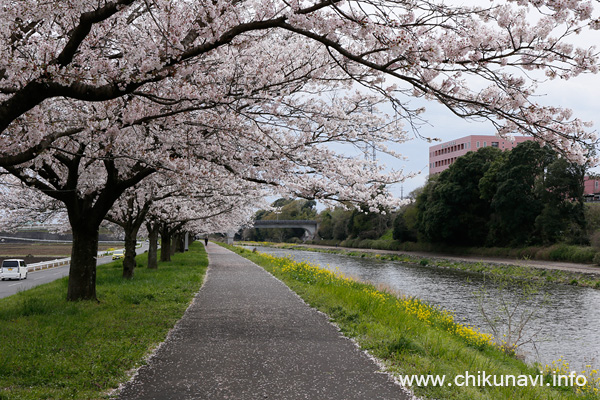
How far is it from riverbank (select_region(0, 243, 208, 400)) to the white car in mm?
19619

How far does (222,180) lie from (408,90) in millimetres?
5980

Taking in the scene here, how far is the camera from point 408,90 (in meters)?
6.22

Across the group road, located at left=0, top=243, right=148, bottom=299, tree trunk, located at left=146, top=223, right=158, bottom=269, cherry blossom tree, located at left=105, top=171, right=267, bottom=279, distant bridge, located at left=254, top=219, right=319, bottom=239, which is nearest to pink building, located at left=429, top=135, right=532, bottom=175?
distant bridge, located at left=254, top=219, right=319, bottom=239

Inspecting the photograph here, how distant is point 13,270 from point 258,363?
2803 centimetres

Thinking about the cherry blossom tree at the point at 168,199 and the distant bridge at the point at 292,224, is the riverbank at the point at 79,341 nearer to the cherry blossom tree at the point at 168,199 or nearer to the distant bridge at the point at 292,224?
the cherry blossom tree at the point at 168,199

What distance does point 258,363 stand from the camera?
6582 millimetres

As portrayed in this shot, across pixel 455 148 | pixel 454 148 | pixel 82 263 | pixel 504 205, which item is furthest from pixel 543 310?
pixel 454 148

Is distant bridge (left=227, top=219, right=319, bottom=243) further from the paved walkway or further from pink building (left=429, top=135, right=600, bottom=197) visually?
the paved walkway

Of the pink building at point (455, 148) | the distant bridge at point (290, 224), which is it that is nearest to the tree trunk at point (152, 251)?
the pink building at point (455, 148)

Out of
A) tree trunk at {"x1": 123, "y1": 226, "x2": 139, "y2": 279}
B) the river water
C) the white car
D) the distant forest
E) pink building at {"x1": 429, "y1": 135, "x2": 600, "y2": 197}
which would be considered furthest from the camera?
pink building at {"x1": 429, "y1": 135, "x2": 600, "y2": 197}

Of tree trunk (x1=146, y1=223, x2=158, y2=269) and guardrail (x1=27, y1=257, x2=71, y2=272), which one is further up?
tree trunk (x1=146, y1=223, x2=158, y2=269)

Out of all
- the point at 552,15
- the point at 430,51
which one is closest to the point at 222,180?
the point at 430,51

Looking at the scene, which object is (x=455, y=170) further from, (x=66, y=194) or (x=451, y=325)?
(x=66, y=194)

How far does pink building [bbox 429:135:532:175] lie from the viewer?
94000 millimetres
